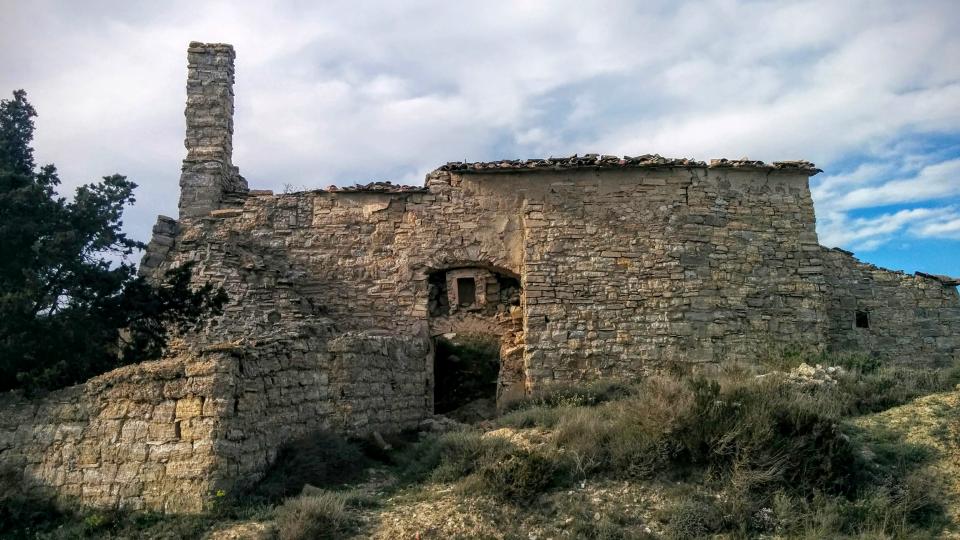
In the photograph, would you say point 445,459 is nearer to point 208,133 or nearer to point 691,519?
point 691,519

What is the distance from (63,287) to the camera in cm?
973

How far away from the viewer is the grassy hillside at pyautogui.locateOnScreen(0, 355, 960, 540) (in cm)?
735

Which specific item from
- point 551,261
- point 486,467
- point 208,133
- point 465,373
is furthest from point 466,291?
point 486,467

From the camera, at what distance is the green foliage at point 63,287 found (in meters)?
8.92

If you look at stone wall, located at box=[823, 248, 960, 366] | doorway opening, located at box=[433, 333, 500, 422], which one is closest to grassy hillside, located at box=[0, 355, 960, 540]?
doorway opening, located at box=[433, 333, 500, 422]

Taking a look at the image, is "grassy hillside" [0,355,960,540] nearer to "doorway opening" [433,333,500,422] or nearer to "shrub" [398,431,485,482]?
"shrub" [398,431,485,482]

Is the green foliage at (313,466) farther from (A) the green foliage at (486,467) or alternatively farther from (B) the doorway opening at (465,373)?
(B) the doorway opening at (465,373)

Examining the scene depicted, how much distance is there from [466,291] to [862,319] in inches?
293

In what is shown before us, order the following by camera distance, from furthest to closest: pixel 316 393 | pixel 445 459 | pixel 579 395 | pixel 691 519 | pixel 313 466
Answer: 1. pixel 579 395
2. pixel 316 393
3. pixel 445 459
4. pixel 313 466
5. pixel 691 519

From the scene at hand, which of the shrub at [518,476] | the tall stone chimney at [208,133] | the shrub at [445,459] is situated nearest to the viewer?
the shrub at [518,476]

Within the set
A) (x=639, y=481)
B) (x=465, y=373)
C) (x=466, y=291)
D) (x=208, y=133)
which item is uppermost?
(x=208, y=133)

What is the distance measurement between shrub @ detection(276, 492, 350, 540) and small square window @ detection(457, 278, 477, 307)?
666 centimetres

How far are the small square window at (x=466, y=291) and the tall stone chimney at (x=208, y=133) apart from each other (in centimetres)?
449

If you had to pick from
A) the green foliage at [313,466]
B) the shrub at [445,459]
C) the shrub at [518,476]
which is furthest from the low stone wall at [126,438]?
the shrub at [518,476]
